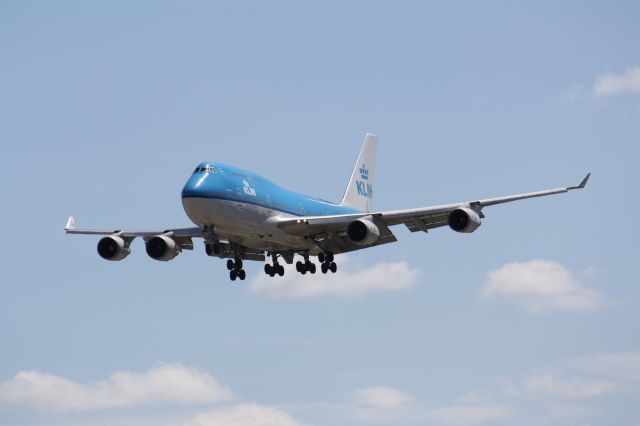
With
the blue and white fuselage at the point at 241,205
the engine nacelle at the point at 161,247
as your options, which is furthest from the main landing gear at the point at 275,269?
the engine nacelle at the point at 161,247

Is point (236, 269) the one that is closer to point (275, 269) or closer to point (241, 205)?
point (275, 269)

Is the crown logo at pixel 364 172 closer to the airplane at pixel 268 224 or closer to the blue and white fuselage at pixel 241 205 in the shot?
the airplane at pixel 268 224

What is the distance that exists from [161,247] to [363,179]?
65.2ft

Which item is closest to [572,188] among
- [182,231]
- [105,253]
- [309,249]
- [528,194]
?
[528,194]

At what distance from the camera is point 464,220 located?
75.5 meters

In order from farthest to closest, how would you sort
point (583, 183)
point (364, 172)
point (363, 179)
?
point (364, 172), point (363, 179), point (583, 183)

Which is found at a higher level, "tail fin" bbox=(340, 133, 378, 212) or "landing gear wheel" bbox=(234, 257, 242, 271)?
"tail fin" bbox=(340, 133, 378, 212)

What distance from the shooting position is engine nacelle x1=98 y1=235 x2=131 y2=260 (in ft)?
276

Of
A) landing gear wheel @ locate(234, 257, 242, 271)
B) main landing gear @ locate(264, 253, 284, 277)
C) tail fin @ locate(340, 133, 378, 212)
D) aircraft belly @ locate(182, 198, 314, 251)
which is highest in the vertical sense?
tail fin @ locate(340, 133, 378, 212)

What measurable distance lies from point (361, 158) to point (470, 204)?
23628mm

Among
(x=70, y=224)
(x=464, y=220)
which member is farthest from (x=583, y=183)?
(x=70, y=224)

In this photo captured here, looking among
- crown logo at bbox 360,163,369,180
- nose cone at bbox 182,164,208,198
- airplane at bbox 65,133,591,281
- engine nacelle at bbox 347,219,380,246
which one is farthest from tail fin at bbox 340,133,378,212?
nose cone at bbox 182,164,208,198

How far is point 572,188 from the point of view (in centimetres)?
7406

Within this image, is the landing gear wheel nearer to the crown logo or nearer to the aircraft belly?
the aircraft belly
